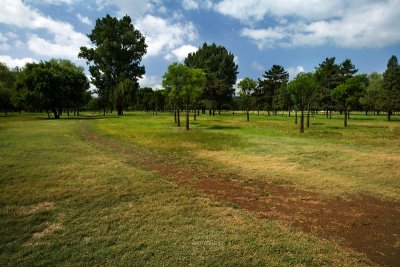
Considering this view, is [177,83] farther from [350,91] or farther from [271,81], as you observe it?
[271,81]

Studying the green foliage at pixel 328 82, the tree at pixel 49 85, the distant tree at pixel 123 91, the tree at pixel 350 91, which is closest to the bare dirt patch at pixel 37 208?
the tree at pixel 350 91

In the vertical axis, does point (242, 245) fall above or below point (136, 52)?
below

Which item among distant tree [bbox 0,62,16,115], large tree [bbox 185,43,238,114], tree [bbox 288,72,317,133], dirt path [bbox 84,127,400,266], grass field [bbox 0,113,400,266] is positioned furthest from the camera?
large tree [bbox 185,43,238,114]

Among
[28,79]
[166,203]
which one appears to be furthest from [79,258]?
[28,79]

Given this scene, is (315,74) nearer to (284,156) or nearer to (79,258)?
(284,156)

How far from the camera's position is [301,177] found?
11992 millimetres

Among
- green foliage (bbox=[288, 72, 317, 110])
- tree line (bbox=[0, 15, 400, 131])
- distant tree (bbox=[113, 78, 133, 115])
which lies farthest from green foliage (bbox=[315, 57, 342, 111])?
distant tree (bbox=[113, 78, 133, 115])

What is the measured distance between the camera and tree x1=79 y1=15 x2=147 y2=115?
237 feet

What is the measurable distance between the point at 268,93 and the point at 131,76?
46036 mm

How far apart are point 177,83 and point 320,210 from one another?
29996 mm

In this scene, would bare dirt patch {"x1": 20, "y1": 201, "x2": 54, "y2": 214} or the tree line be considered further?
the tree line

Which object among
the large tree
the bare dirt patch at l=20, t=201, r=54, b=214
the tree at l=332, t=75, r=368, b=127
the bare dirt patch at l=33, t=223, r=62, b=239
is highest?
the large tree

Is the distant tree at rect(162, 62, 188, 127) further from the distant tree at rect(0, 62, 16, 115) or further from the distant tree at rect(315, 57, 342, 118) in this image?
the distant tree at rect(0, 62, 16, 115)

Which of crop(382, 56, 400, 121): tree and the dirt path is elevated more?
crop(382, 56, 400, 121): tree
